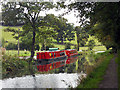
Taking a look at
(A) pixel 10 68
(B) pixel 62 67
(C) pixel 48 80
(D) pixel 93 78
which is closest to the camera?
(D) pixel 93 78

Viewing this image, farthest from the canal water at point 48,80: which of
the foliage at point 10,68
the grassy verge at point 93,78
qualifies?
the foliage at point 10,68

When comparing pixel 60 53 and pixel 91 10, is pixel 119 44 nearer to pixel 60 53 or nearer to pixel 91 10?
pixel 91 10

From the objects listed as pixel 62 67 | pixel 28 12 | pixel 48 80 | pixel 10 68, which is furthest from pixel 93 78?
pixel 28 12

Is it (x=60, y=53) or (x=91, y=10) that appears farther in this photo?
(x=60, y=53)

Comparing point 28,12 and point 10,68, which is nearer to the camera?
point 10,68

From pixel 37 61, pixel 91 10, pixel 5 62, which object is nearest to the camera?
pixel 91 10

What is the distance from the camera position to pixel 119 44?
20.6 feet

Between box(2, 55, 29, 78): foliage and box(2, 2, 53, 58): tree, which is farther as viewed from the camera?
box(2, 2, 53, 58): tree

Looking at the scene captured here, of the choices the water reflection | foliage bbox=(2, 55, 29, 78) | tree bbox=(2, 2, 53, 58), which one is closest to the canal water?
foliage bbox=(2, 55, 29, 78)

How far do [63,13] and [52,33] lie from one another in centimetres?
1223

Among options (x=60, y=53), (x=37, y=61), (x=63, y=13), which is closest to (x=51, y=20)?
(x=37, y=61)

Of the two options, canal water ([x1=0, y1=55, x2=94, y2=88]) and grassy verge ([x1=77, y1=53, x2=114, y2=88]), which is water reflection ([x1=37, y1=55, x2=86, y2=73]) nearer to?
canal water ([x1=0, y1=55, x2=94, y2=88])

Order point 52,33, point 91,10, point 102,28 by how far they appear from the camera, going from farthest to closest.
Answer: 1. point 52,33
2. point 91,10
3. point 102,28

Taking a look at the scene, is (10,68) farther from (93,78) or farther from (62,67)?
(93,78)
